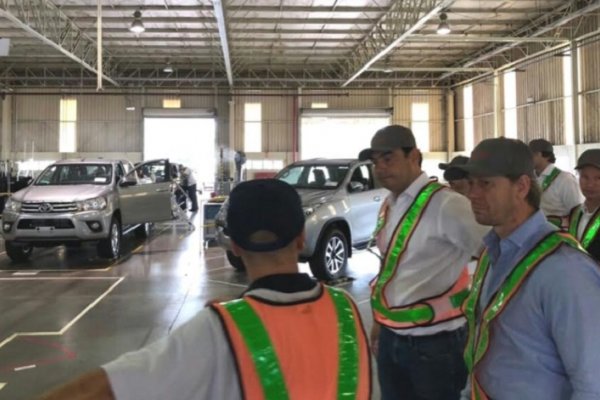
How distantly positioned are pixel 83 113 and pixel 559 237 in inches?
1088

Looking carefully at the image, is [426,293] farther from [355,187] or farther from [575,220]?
[355,187]

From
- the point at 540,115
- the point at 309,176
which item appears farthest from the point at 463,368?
the point at 540,115

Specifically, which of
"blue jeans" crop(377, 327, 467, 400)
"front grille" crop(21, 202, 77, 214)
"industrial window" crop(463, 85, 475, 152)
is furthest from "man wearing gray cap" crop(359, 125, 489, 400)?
"industrial window" crop(463, 85, 475, 152)

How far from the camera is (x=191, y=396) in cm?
102

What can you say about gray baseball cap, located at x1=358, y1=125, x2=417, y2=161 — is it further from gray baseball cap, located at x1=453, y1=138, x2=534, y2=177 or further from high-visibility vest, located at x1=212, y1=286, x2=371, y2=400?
high-visibility vest, located at x1=212, y1=286, x2=371, y2=400

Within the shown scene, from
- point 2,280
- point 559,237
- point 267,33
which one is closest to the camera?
point 559,237

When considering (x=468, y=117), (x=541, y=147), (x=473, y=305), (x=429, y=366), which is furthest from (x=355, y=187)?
(x=468, y=117)

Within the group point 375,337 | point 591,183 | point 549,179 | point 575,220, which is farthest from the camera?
point 549,179

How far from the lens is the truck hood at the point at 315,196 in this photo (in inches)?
328

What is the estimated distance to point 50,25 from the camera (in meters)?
17.0

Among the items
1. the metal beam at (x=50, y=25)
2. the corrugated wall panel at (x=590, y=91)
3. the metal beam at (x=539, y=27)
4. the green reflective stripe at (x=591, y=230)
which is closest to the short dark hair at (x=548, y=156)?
the green reflective stripe at (x=591, y=230)

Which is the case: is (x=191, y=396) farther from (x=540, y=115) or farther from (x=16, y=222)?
(x=540, y=115)

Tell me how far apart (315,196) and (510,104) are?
16.1 m

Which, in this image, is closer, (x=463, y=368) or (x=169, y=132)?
(x=463, y=368)
